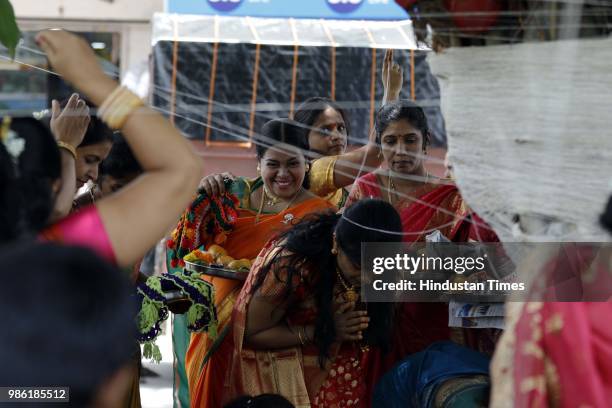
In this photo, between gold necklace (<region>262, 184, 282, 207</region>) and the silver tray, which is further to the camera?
gold necklace (<region>262, 184, 282, 207</region>)

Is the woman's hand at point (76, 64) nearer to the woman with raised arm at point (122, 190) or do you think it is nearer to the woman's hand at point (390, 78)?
the woman with raised arm at point (122, 190)

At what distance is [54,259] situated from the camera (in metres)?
1.23

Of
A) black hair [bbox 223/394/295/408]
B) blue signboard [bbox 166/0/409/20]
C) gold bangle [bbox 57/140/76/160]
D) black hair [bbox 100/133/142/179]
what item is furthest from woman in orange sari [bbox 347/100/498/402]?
blue signboard [bbox 166/0/409/20]

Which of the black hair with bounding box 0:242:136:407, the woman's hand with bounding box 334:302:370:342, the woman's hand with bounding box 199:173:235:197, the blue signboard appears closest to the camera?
the black hair with bounding box 0:242:136:407

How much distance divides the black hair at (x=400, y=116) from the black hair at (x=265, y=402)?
3.74 feet

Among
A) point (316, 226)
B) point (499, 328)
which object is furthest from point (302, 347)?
point (499, 328)

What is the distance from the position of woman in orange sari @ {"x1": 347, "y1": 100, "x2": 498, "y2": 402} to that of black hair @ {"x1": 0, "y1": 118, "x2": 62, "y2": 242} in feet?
4.61

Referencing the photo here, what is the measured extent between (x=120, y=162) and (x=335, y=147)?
3.69 ft

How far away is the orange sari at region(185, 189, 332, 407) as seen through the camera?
12.0ft

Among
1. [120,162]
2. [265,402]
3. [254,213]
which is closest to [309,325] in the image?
[265,402]

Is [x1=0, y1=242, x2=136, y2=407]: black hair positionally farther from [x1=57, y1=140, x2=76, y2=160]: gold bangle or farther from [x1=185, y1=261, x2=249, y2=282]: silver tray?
[x1=185, y1=261, x2=249, y2=282]: silver tray

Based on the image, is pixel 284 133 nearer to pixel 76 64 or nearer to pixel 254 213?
pixel 254 213

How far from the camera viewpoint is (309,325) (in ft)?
10.7

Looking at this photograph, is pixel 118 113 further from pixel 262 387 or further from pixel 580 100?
pixel 262 387
